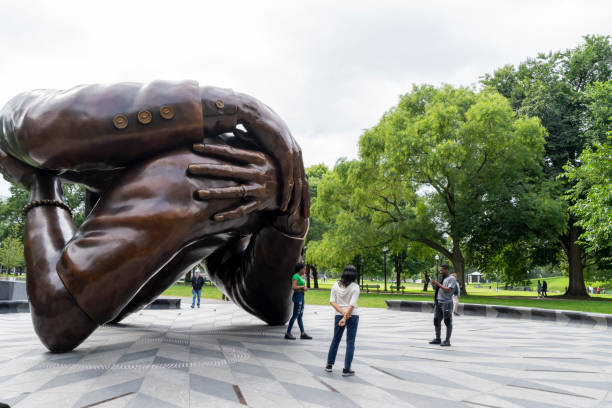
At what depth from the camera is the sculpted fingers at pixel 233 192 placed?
575 cm

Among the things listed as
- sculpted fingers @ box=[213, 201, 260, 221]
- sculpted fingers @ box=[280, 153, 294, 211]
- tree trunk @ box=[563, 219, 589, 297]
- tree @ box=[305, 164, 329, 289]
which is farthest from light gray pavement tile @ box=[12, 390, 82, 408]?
tree trunk @ box=[563, 219, 589, 297]

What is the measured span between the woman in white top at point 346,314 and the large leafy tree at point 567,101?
27.0 m

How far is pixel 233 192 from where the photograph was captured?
235 inches

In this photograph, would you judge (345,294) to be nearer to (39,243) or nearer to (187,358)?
(187,358)

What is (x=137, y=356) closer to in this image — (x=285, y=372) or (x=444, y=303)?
(x=285, y=372)

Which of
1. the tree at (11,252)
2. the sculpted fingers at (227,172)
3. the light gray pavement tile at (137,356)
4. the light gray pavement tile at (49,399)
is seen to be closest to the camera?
the light gray pavement tile at (49,399)

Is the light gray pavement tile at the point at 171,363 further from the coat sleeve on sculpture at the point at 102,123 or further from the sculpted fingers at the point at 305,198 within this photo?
the sculpted fingers at the point at 305,198

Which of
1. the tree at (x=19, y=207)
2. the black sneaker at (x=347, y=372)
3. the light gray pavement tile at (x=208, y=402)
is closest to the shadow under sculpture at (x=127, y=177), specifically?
the light gray pavement tile at (x=208, y=402)

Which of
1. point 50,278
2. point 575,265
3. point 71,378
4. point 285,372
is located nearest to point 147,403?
point 71,378

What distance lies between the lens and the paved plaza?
4570 millimetres

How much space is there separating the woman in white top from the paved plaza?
27 cm

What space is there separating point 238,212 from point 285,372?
231 centimetres

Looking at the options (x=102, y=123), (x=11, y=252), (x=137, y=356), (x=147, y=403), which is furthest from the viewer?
(x=11, y=252)

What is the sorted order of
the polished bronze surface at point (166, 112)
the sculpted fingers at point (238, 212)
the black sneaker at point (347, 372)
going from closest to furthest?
the polished bronze surface at point (166, 112) → the black sneaker at point (347, 372) → the sculpted fingers at point (238, 212)
